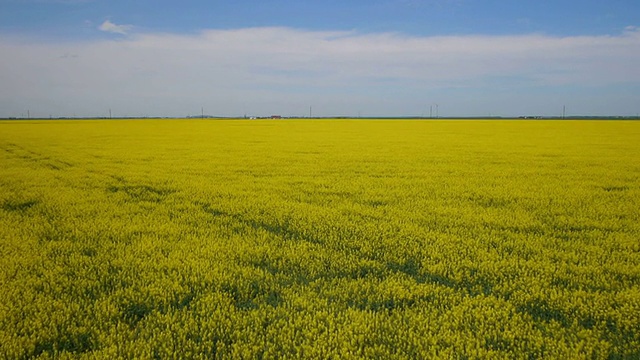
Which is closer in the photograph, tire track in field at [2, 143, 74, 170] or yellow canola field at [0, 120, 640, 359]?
yellow canola field at [0, 120, 640, 359]

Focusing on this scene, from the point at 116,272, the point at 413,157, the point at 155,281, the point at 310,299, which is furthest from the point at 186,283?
the point at 413,157

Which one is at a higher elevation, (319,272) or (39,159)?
(39,159)

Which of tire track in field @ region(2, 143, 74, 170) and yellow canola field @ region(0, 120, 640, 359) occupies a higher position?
tire track in field @ region(2, 143, 74, 170)

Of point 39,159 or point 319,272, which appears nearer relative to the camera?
point 319,272

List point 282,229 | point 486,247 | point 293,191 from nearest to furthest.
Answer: point 486,247 → point 282,229 → point 293,191

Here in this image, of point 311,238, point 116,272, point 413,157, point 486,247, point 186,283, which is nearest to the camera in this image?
point 186,283

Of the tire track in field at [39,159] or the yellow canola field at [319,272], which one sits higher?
the tire track in field at [39,159]

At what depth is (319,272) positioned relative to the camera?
6.37m

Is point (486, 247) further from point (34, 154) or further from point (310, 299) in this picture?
point (34, 154)

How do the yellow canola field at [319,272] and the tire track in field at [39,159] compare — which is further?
the tire track in field at [39,159]

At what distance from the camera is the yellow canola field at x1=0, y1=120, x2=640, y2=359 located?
Answer: 4.53m

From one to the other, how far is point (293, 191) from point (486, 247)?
6.73 metres

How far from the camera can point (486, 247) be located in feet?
24.4

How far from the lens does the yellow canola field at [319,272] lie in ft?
14.9
